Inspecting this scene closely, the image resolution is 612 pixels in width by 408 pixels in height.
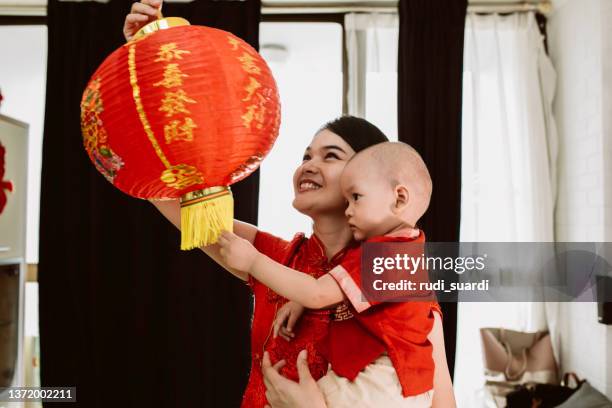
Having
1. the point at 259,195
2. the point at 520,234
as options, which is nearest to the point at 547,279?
the point at 520,234

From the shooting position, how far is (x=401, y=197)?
3.52 feet

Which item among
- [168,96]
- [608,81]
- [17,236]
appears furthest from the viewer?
[17,236]

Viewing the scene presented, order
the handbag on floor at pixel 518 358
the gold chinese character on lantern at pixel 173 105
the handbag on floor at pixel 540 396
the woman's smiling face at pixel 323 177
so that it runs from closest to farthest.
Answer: the gold chinese character on lantern at pixel 173 105 < the woman's smiling face at pixel 323 177 < the handbag on floor at pixel 540 396 < the handbag on floor at pixel 518 358

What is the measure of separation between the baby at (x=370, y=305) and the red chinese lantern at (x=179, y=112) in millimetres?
160

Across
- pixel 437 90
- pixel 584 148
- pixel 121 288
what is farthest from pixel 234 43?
pixel 584 148

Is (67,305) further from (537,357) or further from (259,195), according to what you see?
(537,357)

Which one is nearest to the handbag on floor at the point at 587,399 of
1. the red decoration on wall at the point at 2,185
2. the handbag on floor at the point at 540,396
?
the handbag on floor at the point at 540,396

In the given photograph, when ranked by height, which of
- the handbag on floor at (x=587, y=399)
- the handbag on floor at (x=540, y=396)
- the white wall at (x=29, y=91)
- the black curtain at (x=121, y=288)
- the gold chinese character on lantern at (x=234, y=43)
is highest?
the white wall at (x=29, y=91)

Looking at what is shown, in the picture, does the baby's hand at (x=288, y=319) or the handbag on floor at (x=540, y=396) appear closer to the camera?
the baby's hand at (x=288, y=319)

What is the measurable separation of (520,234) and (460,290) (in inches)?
19.3

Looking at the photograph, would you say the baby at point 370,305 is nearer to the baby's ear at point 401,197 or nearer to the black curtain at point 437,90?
the baby's ear at point 401,197

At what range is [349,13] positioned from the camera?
2912mm

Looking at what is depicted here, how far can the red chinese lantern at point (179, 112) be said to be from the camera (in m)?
0.75

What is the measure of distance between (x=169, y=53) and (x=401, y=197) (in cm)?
56
